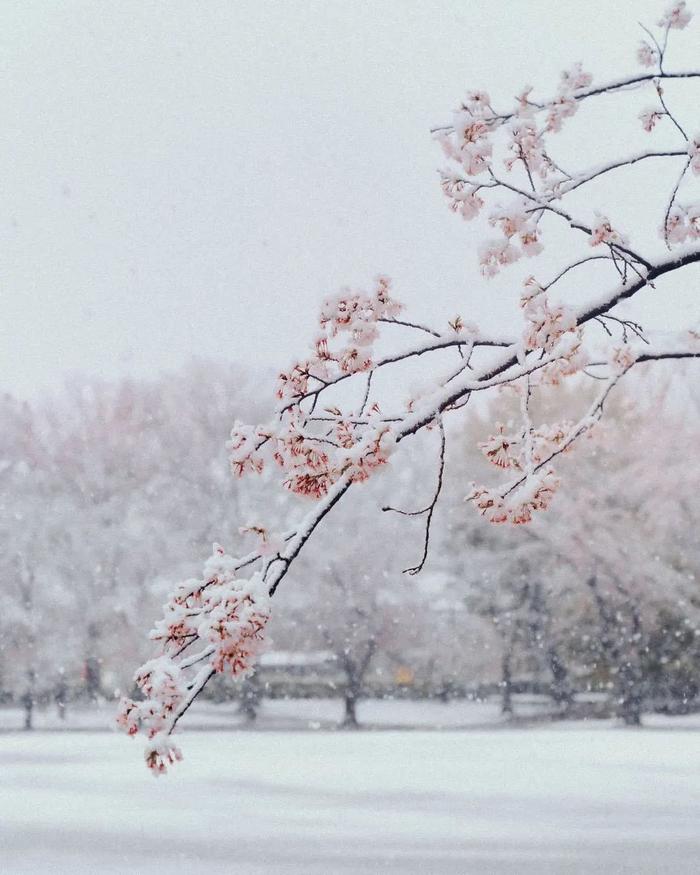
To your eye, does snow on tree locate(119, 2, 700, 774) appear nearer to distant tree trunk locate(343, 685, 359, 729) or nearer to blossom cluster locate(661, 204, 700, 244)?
blossom cluster locate(661, 204, 700, 244)

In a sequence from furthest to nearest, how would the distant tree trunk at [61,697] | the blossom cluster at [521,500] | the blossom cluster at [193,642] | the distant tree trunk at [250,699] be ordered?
the distant tree trunk at [61,697], the distant tree trunk at [250,699], the blossom cluster at [521,500], the blossom cluster at [193,642]

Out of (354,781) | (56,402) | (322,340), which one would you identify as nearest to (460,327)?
(322,340)

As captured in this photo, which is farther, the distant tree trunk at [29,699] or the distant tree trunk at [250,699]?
the distant tree trunk at [250,699]

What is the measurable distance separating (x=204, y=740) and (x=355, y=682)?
6.71 meters

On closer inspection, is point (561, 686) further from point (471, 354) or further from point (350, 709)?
point (471, 354)

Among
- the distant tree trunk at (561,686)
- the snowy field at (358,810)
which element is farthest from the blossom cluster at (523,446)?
the distant tree trunk at (561,686)

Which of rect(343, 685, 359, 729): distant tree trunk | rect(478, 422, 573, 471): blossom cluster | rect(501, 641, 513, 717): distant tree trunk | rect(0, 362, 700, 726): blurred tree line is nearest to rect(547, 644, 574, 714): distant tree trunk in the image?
rect(0, 362, 700, 726): blurred tree line

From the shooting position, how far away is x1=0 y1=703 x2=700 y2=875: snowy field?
9.85 metres

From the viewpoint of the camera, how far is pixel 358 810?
12.8 metres

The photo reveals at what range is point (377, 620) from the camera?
31875 millimetres

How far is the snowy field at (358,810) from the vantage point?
32.3 ft

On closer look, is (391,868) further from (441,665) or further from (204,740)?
(441,665)

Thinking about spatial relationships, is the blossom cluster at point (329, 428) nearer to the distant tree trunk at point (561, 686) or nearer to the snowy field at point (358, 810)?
the snowy field at point (358, 810)

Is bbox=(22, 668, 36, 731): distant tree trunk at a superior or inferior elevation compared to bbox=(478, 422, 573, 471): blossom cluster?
inferior
